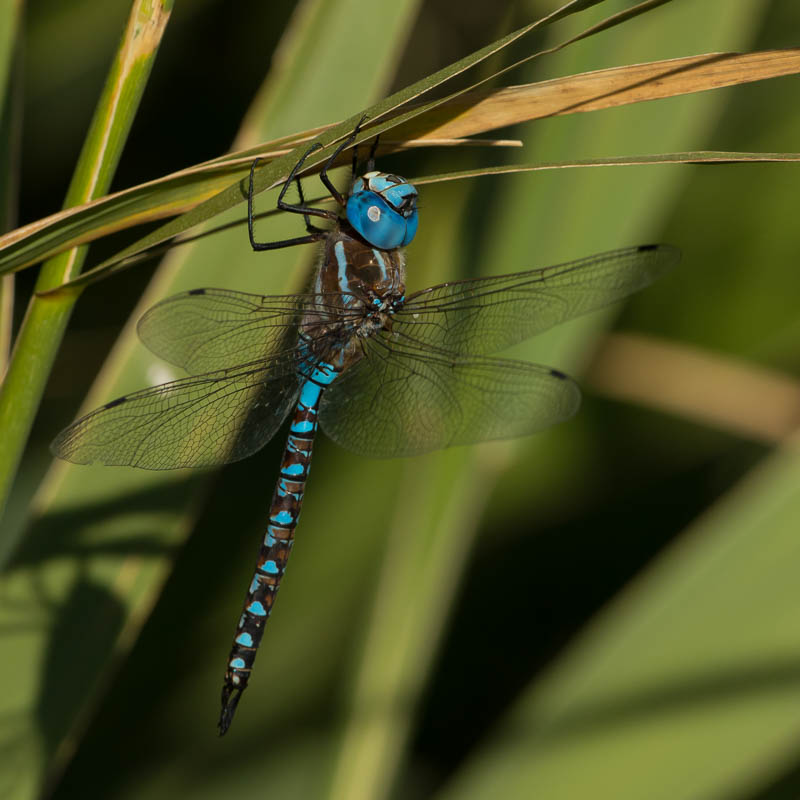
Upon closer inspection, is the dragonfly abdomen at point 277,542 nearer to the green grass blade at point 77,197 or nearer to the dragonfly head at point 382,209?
the dragonfly head at point 382,209

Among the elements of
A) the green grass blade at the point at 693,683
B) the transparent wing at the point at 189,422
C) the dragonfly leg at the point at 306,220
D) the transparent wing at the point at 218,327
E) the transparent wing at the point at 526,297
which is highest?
the transparent wing at the point at 526,297

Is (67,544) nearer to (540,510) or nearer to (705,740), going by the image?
(705,740)

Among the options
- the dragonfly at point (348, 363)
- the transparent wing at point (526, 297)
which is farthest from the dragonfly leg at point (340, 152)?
the transparent wing at point (526, 297)

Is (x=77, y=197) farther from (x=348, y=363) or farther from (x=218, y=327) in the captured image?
(x=348, y=363)

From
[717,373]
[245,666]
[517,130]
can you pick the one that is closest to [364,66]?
[517,130]

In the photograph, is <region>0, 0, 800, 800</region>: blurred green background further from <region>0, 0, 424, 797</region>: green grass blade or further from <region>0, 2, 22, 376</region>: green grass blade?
<region>0, 2, 22, 376</region>: green grass blade

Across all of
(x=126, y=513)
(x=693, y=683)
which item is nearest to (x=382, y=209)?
(x=126, y=513)
